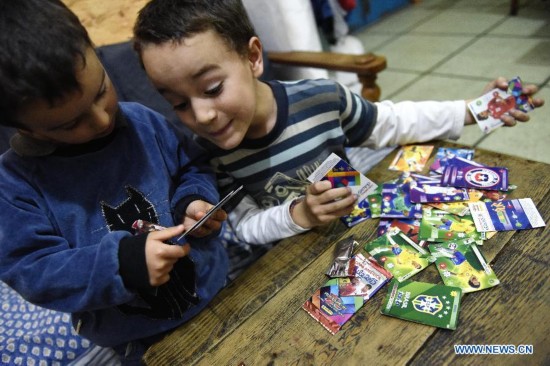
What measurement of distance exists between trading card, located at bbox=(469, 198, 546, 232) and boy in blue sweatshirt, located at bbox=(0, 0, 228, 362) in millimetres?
542

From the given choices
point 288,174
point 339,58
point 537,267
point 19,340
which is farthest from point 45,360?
point 339,58

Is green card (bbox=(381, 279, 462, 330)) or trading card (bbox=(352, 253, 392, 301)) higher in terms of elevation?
green card (bbox=(381, 279, 462, 330))

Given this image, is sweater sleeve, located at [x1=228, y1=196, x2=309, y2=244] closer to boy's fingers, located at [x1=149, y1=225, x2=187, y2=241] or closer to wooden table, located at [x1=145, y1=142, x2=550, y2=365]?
wooden table, located at [x1=145, y1=142, x2=550, y2=365]

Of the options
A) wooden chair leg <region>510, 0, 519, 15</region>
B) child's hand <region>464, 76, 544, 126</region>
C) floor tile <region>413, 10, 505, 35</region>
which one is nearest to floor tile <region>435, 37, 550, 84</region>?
floor tile <region>413, 10, 505, 35</region>

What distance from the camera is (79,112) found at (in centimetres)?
70

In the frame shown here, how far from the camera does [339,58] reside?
1603 mm

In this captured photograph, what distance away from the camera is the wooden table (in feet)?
2.03

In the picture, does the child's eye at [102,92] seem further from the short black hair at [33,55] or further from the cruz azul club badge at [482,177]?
the cruz azul club badge at [482,177]

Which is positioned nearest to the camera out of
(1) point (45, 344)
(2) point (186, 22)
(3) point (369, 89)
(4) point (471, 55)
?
(2) point (186, 22)

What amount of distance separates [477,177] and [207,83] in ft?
2.02

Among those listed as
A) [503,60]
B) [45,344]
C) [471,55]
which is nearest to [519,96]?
[45,344]

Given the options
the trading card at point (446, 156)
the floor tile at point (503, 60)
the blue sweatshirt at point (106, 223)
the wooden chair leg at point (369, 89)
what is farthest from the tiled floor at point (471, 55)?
the blue sweatshirt at point (106, 223)

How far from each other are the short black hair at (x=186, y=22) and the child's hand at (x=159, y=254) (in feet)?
1.31

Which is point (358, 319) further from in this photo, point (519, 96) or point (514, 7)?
point (514, 7)
